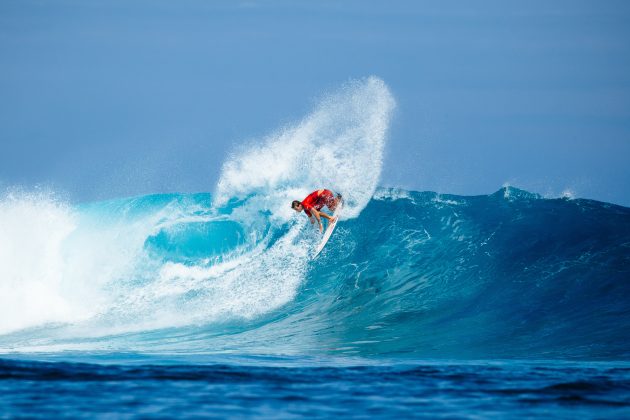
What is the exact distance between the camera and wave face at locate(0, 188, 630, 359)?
400 inches

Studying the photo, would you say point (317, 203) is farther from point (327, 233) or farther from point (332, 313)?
point (332, 313)

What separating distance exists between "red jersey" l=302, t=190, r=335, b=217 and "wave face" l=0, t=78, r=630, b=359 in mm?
1216

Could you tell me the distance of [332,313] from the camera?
11.9 metres

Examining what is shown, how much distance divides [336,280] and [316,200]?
1.45 m

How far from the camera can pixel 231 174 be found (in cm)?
1688

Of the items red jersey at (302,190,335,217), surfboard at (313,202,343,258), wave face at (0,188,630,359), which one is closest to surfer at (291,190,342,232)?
red jersey at (302,190,335,217)

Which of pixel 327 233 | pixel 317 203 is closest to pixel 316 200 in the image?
pixel 317 203

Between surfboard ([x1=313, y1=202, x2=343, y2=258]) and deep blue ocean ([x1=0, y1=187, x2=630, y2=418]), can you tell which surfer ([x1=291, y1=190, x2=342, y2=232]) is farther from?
deep blue ocean ([x1=0, y1=187, x2=630, y2=418])

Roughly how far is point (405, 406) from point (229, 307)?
277 inches

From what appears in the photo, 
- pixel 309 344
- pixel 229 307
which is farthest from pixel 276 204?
pixel 309 344

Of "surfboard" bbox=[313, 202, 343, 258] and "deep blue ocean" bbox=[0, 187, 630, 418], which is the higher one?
"surfboard" bbox=[313, 202, 343, 258]

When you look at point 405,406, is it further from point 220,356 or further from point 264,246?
point 264,246

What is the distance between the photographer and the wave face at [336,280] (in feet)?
33.4

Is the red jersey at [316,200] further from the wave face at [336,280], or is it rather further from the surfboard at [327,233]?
the wave face at [336,280]
